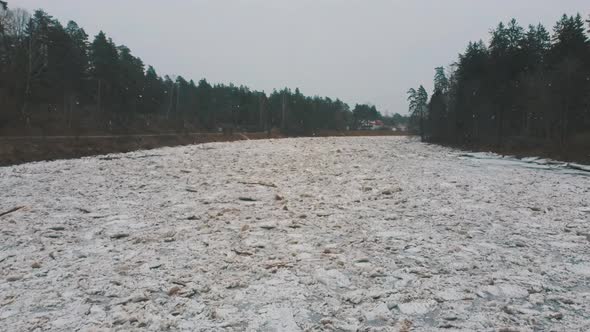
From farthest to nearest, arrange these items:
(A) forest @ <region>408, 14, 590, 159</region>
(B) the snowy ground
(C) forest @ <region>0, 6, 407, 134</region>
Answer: (C) forest @ <region>0, 6, 407, 134</region>
(A) forest @ <region>408, 14, 590, 159</region>
(B) the snowy ground

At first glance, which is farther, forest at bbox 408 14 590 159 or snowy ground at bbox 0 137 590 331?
forest at bbox 408 14 590 159

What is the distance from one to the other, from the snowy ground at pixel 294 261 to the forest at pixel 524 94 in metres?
25.8

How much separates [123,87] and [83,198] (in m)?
51.2

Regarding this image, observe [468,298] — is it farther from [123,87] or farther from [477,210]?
A: [123,87]

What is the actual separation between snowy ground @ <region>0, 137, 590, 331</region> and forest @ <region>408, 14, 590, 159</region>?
1017 inches

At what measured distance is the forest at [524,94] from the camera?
31.5 metres

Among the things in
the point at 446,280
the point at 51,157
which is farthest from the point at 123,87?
the point at 446,280

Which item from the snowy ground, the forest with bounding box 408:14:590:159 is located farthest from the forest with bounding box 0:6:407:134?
the forest with bounding box 408:14:590:159

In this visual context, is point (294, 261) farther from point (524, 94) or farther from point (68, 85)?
point (68, 85)

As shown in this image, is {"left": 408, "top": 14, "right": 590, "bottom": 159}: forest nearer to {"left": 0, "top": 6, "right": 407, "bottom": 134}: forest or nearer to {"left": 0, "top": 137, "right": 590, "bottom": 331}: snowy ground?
{"left": 0, "top": 137, "right": 590, "bottom": 331}: snowy ground

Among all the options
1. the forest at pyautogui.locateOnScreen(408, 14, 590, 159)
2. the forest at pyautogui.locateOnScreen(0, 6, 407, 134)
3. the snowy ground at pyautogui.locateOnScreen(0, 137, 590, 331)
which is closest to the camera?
the snowy ground at pyautogui.locateOnScreen(0, 137, 590, 331)

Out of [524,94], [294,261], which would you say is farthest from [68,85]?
[524,94]

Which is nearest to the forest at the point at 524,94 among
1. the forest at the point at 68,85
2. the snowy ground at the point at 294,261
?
the snowy ground at the point at 294,261

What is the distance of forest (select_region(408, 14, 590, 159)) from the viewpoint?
31.5m
